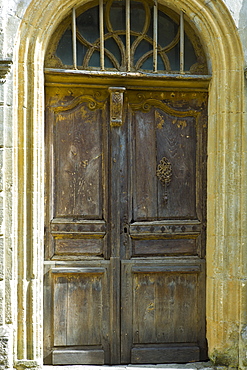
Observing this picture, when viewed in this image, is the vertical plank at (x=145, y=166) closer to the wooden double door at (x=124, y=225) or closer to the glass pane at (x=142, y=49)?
the wooden double door at (x=124, y=225)

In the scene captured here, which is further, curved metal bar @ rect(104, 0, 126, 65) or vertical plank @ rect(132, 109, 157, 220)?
vertical plank @ rect(132, 109, 157, 220)

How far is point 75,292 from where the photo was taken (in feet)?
13.5

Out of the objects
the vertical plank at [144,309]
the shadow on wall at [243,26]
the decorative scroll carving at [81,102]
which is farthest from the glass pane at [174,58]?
the vertical plank at [144,309]

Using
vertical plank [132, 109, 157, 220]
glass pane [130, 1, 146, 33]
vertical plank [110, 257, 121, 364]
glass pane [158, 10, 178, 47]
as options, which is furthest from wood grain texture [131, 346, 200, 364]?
glass pane [130, 1, 146, 33]

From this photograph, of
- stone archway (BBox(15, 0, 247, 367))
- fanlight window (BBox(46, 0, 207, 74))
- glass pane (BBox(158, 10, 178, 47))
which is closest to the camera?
stone archway (BBox(15, 0, 247, 367))

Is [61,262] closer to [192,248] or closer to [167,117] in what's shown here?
[192,248]

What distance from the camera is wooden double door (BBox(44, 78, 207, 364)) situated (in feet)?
13.5

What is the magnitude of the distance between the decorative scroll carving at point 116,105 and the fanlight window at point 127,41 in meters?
0.22

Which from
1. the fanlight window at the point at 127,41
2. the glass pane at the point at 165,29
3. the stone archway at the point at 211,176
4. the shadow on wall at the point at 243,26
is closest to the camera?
the stone archway at the point at 211,176

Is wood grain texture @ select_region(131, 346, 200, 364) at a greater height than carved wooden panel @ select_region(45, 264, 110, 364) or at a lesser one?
lesser

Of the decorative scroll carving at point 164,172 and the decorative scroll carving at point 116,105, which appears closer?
the decorative scroll carving at point 116,105

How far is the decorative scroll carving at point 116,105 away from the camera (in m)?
4.08

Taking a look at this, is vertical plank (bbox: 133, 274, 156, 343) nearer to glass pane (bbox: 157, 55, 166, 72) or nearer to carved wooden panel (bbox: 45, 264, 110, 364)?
carved wooden panel (bbox: 45, 264, 110, 364)

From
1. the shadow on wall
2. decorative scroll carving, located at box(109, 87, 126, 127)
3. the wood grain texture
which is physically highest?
the shadow on wall
